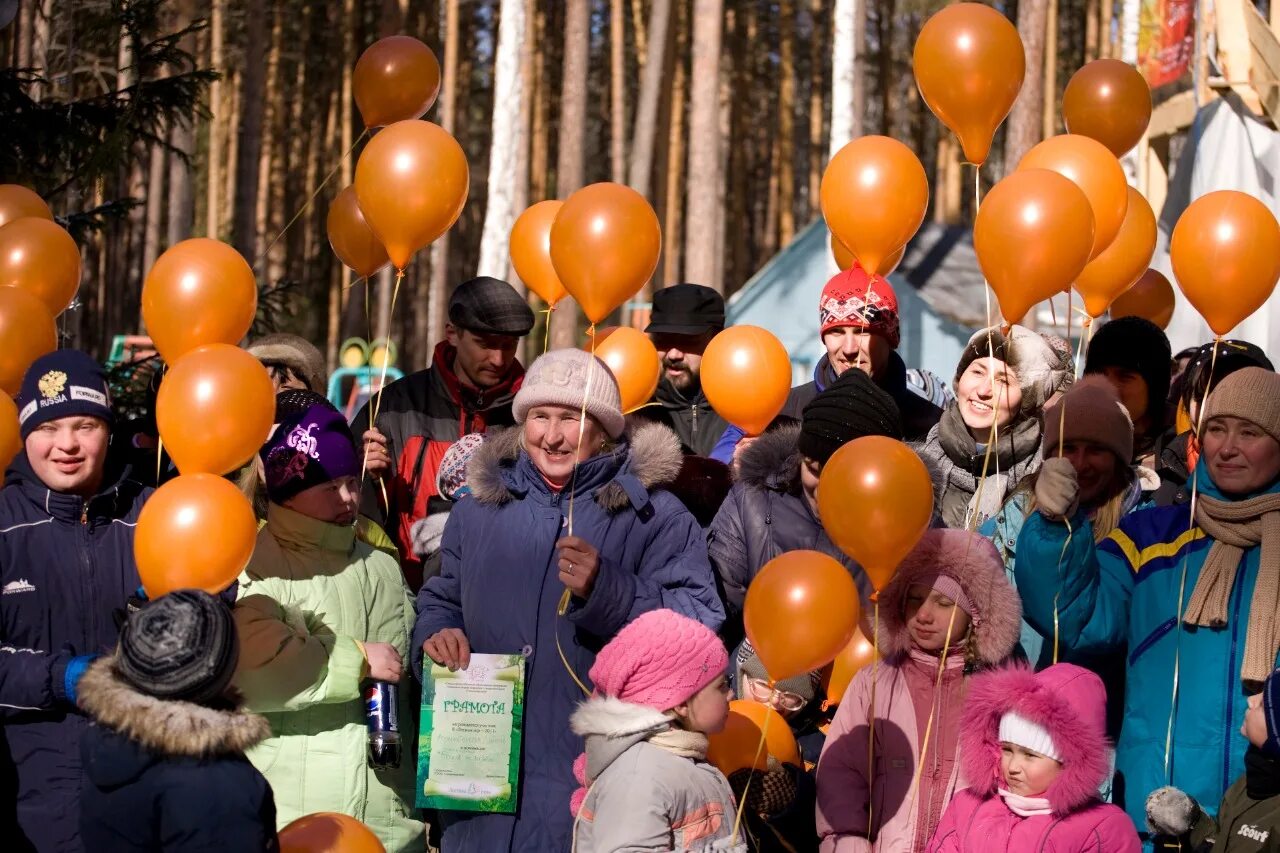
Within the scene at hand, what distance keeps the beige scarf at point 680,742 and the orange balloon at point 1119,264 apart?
253 cm

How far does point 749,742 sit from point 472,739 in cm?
75

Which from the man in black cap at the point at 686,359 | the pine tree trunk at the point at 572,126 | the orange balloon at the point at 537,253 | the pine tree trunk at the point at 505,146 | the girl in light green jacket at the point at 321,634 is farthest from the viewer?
the pine tree trunk at the point at 572,126

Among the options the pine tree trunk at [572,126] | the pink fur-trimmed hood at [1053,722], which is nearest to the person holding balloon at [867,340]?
the pink fur-trimmed hood at [1053,722]

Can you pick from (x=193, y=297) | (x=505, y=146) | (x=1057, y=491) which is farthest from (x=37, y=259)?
(x=505, y=146)

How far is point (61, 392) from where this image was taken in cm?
442

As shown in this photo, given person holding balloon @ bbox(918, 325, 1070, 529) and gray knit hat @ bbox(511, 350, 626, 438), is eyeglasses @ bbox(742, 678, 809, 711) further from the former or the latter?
gray knit hat @ bbox(511, 350, 626, 438)

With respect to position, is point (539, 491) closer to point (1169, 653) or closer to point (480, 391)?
point (480, 391)

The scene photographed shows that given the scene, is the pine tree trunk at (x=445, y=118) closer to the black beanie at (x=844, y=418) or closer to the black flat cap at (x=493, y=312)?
the black flat cap at (x=493, y=312)

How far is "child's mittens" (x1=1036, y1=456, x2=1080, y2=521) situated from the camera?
4.02 metres

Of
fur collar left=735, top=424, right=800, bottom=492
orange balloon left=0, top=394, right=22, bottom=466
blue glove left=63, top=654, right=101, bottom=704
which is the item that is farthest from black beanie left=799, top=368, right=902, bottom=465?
orange balloon left=0, top=394, right=22, bottom=466

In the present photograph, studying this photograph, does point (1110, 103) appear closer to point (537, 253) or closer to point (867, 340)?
point (867, 340)

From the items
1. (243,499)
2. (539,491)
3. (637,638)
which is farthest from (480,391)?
(637,638)

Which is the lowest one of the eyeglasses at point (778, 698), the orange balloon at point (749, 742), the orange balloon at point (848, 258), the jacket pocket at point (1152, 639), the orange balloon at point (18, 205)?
the eyeglasses at point (778, 698)

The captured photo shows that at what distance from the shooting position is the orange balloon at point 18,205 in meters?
5.92
